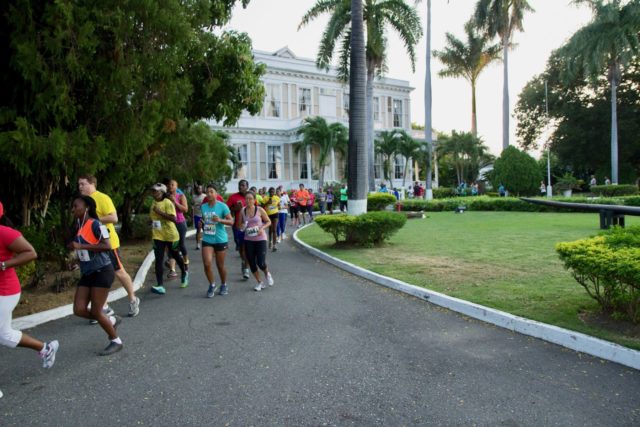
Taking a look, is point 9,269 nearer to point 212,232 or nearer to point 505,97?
point 212,232

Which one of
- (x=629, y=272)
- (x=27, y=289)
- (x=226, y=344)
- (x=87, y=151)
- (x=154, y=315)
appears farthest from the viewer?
(x=27, y=289)

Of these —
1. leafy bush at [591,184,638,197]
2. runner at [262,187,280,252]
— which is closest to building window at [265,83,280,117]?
leafy bush at [591,184,638,197]

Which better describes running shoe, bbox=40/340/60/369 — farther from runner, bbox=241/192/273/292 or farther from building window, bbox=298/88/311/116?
building window, bbox=298/88/311/116

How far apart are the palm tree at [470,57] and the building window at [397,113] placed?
15.1ft

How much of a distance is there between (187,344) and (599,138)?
4631cm

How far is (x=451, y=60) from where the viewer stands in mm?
42062

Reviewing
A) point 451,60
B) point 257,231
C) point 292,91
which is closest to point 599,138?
point 451,60

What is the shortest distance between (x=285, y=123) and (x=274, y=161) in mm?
3112

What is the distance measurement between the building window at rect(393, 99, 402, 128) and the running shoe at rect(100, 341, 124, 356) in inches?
1573

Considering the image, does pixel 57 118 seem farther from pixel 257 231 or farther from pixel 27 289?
pixel 257 231

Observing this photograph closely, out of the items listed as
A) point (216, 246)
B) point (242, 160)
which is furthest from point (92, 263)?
point (242, 160)

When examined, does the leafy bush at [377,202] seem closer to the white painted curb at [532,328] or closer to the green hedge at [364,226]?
the green hedge at [364,226]

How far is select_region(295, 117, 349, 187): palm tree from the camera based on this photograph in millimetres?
32188

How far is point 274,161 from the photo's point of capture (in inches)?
1451
